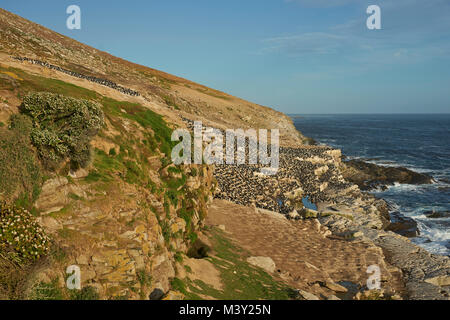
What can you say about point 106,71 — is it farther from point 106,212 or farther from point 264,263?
point 106,212

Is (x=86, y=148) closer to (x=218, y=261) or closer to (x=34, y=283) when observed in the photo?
(x=34, y=283)

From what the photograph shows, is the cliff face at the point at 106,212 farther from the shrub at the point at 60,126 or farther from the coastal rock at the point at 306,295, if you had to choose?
the coastal rock at the point at 306,295

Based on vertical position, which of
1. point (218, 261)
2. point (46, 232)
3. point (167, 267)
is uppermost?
point (46, 232)

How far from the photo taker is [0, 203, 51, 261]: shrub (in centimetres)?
764

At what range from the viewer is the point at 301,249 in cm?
2055

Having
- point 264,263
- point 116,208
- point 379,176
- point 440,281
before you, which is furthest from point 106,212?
point 379,176

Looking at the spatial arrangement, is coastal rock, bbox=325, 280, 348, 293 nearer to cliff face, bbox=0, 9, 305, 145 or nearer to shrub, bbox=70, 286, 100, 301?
shrub, bbox=70, 286, 100, 301

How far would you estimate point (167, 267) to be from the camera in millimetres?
11141

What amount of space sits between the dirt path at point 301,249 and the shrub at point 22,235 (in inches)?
485

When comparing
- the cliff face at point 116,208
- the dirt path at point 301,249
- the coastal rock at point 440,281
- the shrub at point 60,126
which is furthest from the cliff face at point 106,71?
the coastal rock at point 440,281

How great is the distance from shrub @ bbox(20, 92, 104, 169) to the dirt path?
38.1ft

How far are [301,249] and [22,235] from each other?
17.4m

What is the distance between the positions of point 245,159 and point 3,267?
35517 millimetres

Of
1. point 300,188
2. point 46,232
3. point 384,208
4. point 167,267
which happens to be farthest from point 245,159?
point 46,232
